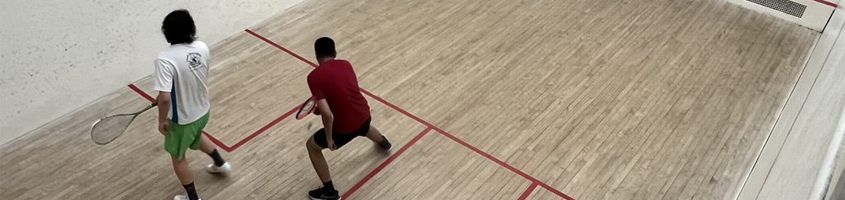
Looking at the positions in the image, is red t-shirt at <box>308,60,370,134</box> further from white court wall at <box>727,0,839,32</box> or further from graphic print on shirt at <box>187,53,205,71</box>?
white court wall at <box>727,0,839,32</box>

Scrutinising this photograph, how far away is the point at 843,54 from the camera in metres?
2.93

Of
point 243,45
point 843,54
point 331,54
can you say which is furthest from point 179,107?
point 843,54

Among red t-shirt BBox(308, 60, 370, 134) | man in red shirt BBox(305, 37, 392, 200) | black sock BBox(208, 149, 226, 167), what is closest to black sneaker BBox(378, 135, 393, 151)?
man in red shirt BBox(305, 37, 392, 200)

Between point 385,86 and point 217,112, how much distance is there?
833mm

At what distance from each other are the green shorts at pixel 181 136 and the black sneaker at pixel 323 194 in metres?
0.52

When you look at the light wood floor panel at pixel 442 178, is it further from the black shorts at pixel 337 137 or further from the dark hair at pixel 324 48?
the dark hair at pixel 324 48

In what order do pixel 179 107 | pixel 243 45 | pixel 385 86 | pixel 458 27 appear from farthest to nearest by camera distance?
pixel 458 27, pixel 243 45, pixel 385 86, pixel 179 107

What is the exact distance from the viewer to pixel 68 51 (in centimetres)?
334

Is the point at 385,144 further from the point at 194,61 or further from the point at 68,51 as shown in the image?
the point at 68,51

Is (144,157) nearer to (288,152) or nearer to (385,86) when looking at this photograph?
(288,152)

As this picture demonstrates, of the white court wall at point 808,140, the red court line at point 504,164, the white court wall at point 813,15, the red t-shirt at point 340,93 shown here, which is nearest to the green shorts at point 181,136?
Result: the red t-shirt at point 340,93

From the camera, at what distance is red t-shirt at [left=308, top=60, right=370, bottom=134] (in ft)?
7.77

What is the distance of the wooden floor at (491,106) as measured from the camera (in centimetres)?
303

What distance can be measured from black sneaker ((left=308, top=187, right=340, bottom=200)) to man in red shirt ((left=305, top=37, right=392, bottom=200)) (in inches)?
5.6
